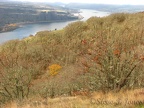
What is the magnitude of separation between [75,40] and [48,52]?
6923 mm

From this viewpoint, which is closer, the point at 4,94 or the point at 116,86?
the point at 116,86

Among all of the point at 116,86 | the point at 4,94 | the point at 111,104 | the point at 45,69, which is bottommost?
the point at 45,69

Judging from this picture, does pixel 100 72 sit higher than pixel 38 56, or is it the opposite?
pixel 100 72

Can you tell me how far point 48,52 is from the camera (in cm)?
5909

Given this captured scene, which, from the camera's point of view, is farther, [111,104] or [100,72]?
[100,72]

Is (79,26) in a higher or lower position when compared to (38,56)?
higher

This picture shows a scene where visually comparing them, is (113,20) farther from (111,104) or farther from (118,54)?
(111,104)

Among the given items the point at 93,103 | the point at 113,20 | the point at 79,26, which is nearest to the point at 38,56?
the point at 79,26

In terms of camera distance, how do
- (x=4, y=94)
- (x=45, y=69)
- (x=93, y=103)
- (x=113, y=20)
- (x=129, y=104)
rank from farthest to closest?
1. (x=113, y=20)
2. (x=45, y=69)
3. (x=4, y=94)
4. (x=93, y=103)
5. (x=129, y=104)

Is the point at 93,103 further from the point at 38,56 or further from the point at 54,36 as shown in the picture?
the point at 54,36

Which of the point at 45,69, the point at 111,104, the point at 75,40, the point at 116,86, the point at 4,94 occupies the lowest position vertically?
the point at 45,69

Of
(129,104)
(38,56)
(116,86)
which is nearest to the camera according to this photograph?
(129,104)

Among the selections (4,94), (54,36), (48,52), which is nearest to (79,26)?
(54,36)

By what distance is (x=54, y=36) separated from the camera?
70.0 m
